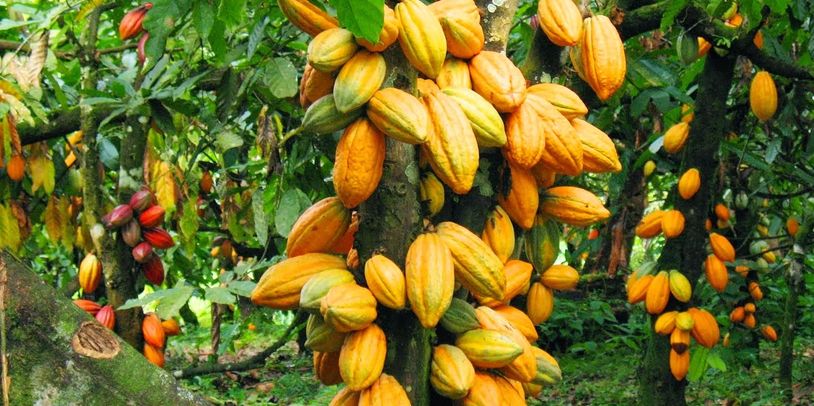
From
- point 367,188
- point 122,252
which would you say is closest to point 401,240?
point 367,188

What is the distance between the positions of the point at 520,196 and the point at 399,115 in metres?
0.32

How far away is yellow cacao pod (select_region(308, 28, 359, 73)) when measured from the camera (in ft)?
3.79

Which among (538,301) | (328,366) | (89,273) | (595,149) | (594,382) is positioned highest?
(595,149)

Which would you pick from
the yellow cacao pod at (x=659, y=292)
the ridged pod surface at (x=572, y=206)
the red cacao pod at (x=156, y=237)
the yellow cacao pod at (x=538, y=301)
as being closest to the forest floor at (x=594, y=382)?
the yellow cacao pod at (x=659, y=292)

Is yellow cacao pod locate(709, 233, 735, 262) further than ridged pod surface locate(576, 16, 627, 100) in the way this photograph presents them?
Yes

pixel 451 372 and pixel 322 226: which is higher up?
pixel 322 226

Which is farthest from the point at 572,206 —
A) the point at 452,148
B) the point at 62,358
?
the point at 62,358

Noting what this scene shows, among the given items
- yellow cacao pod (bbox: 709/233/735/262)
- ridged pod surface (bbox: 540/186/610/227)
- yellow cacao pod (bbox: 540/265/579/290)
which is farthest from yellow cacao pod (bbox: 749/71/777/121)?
ridged pod surface (bbox: 540/186/610/227)

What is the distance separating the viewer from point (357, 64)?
3.77 ft

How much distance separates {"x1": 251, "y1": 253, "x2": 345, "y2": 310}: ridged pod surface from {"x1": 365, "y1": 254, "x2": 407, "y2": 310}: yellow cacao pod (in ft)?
0.32

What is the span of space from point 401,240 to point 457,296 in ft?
0.58

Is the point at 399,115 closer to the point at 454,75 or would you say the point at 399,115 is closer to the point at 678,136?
the point at 454,75

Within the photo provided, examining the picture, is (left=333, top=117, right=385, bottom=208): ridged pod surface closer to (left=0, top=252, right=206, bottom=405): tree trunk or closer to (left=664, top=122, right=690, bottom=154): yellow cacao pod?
(left=0, top=252, right=206, bottom=405): tree trunk

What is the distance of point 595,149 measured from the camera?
4.58ft
